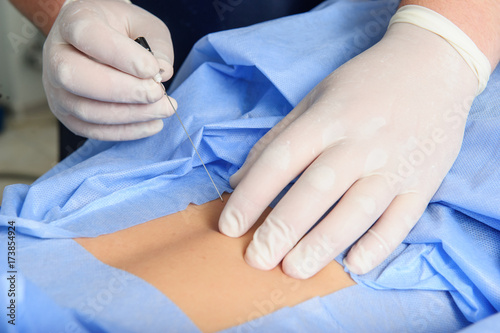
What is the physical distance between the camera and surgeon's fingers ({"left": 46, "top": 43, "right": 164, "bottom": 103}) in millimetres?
1034

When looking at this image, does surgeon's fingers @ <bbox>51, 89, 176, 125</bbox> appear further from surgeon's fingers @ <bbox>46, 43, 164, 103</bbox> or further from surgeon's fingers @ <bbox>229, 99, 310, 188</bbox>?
surgeon's fingers @ <bbox>229, 99, 310, 188</bbox>

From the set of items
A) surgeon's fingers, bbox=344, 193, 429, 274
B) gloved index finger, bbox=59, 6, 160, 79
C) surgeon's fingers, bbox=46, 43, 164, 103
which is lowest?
surgeon's fingers, bbox=344, 193, 429, 274

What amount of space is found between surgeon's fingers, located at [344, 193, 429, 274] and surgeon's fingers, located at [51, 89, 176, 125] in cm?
51

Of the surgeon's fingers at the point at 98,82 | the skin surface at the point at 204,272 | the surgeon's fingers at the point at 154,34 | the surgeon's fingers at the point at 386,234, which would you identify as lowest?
the skin surface at the point at 204,272

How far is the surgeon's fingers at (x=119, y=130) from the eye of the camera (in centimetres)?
112

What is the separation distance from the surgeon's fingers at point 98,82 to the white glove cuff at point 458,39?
0.62m

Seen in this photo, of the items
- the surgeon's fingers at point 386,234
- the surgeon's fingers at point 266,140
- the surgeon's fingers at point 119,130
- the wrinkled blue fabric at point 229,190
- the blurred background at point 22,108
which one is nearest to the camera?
the wrinkled blue fabric at point 229,190

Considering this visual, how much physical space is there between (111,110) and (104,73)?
0.10 m

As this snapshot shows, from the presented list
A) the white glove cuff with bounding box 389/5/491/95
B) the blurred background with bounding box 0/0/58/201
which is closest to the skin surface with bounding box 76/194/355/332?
the white glove cuff with bounding box 389/5/491/95

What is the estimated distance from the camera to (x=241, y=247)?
88 cm

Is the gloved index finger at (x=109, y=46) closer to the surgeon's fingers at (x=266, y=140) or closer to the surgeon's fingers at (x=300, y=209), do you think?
the surgeon's fingers at (x=266, y=140)

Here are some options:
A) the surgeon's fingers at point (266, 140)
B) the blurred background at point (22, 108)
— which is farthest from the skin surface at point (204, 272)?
the blurred background at point (22, 108)

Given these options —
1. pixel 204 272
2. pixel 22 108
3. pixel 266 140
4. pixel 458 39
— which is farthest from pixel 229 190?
pixel 22 108

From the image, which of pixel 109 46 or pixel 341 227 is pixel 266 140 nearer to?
pixel 341 227
